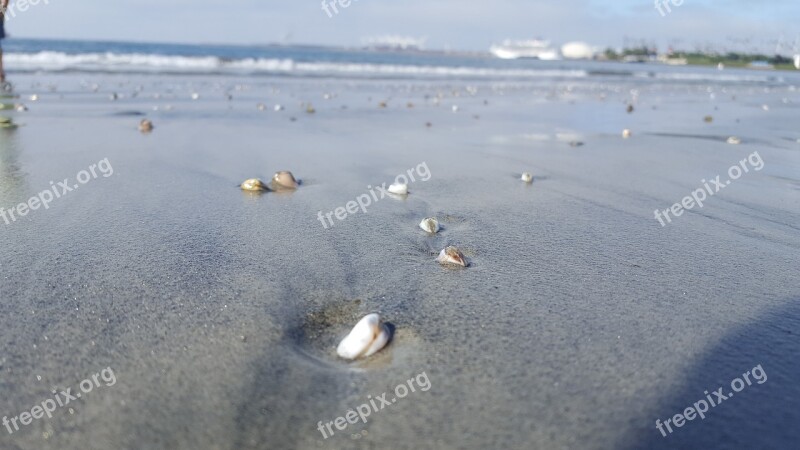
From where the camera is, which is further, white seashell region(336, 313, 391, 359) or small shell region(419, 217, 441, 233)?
small shell region(419, 217, 441, 233)

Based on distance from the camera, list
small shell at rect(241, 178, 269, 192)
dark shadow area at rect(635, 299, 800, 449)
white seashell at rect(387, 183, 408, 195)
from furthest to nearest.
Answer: white seashell at rect(387, 183, 408, 195) < small shell at rect(241, 178, 269, 192) < dark shadow area at rect(635, 299, 800, 449)

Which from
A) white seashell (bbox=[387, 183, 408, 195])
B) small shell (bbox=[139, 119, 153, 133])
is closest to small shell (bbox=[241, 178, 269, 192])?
white seashell (bbox=[387, 183, 408, 195])

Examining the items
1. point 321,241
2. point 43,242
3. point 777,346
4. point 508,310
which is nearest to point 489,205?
point 321,241

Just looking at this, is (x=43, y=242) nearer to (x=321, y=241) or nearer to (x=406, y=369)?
(x=321, y=241)

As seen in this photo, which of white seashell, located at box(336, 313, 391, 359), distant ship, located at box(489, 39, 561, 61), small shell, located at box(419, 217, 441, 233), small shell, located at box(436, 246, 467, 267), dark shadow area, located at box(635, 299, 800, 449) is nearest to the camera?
dark shadow area, located at box(635, 299, 800, 449)

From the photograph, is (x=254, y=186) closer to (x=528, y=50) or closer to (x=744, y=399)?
(x=744, y=399)

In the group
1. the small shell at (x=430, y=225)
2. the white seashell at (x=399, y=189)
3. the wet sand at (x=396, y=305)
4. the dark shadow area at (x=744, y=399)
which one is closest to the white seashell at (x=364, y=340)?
the wet sand at (x=396, y=305)

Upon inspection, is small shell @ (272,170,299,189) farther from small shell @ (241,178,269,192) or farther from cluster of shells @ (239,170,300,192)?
small shell @ (241,178,269,192)

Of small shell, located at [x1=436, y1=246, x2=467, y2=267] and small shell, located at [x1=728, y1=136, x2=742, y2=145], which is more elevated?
small shell, located at [x1=436, y1=246, x2=467, y2=267]
